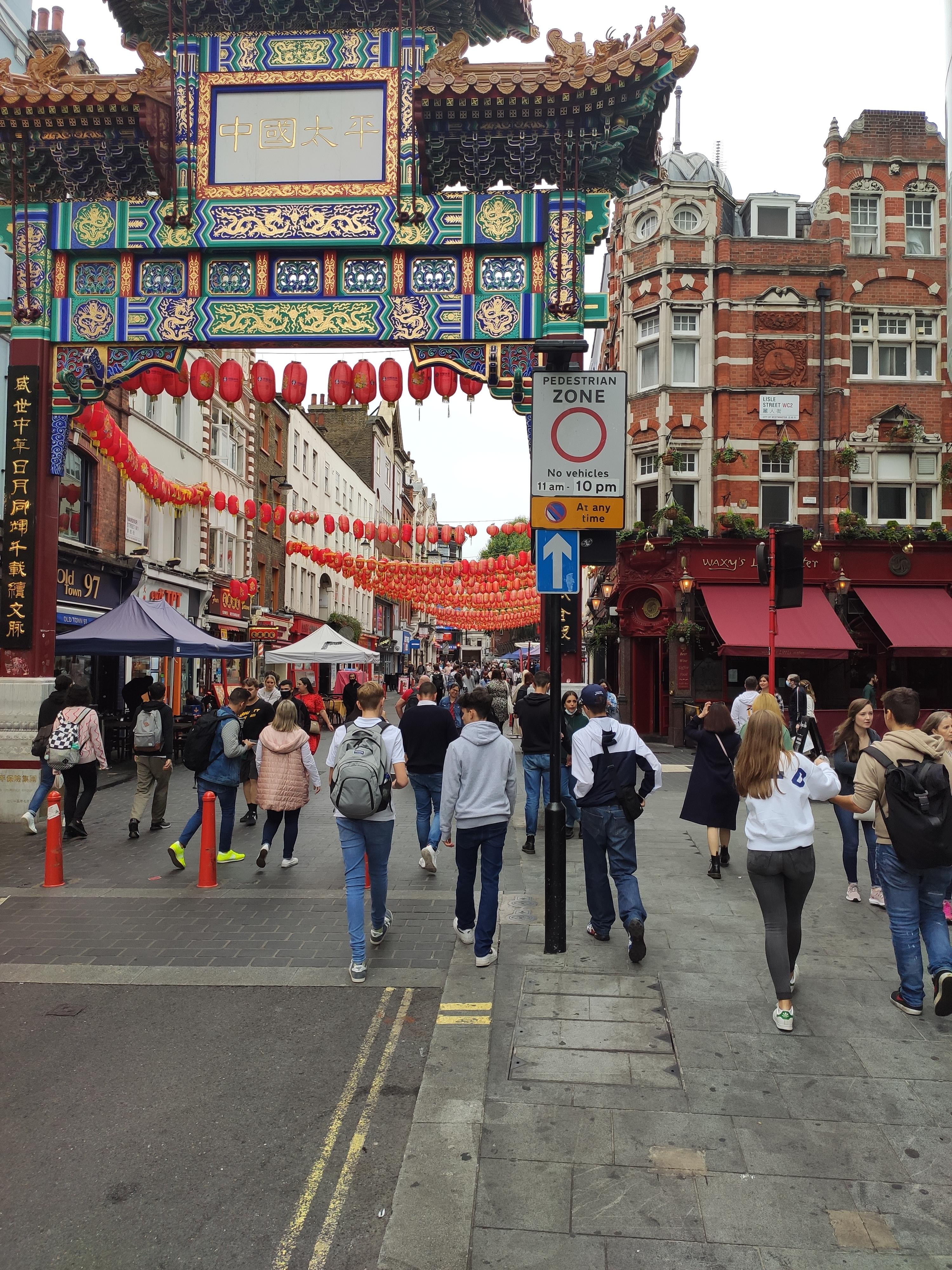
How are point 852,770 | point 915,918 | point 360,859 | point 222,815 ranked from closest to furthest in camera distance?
1. point 915,918
2. point 360,859
3. point 852,770
4. point 222,815

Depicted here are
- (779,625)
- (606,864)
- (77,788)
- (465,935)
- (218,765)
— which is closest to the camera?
(465,935)

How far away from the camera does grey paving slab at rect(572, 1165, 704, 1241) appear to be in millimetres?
3094

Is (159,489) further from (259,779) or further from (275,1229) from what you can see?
(275,1229)

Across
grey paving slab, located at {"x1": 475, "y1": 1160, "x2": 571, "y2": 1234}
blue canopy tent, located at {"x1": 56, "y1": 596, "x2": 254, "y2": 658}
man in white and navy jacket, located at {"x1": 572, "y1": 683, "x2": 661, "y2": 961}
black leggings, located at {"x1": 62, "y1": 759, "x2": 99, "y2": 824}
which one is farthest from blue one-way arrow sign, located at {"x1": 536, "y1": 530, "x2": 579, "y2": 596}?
blue canopy tent, located at {"x1": 56, "y1": 596, "x2": 254, "y2": 658}

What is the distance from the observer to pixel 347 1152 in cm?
367

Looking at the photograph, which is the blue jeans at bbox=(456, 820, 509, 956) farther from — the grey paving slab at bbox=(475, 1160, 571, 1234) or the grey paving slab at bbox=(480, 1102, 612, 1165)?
the grey paving slab at bbox=(475, 1160, 571, 1234)

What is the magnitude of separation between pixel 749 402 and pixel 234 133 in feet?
48.8

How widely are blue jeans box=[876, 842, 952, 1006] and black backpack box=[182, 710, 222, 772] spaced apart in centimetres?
625

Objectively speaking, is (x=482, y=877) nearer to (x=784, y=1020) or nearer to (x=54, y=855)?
(x=784, y=1020)

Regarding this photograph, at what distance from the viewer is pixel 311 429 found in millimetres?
39781

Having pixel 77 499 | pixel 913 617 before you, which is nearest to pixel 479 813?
pixel 77 499

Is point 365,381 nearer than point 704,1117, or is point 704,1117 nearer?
point 704,1117

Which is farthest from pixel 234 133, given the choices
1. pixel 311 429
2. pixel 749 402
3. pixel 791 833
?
pixel 311 429

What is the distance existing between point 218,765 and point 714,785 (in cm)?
491
